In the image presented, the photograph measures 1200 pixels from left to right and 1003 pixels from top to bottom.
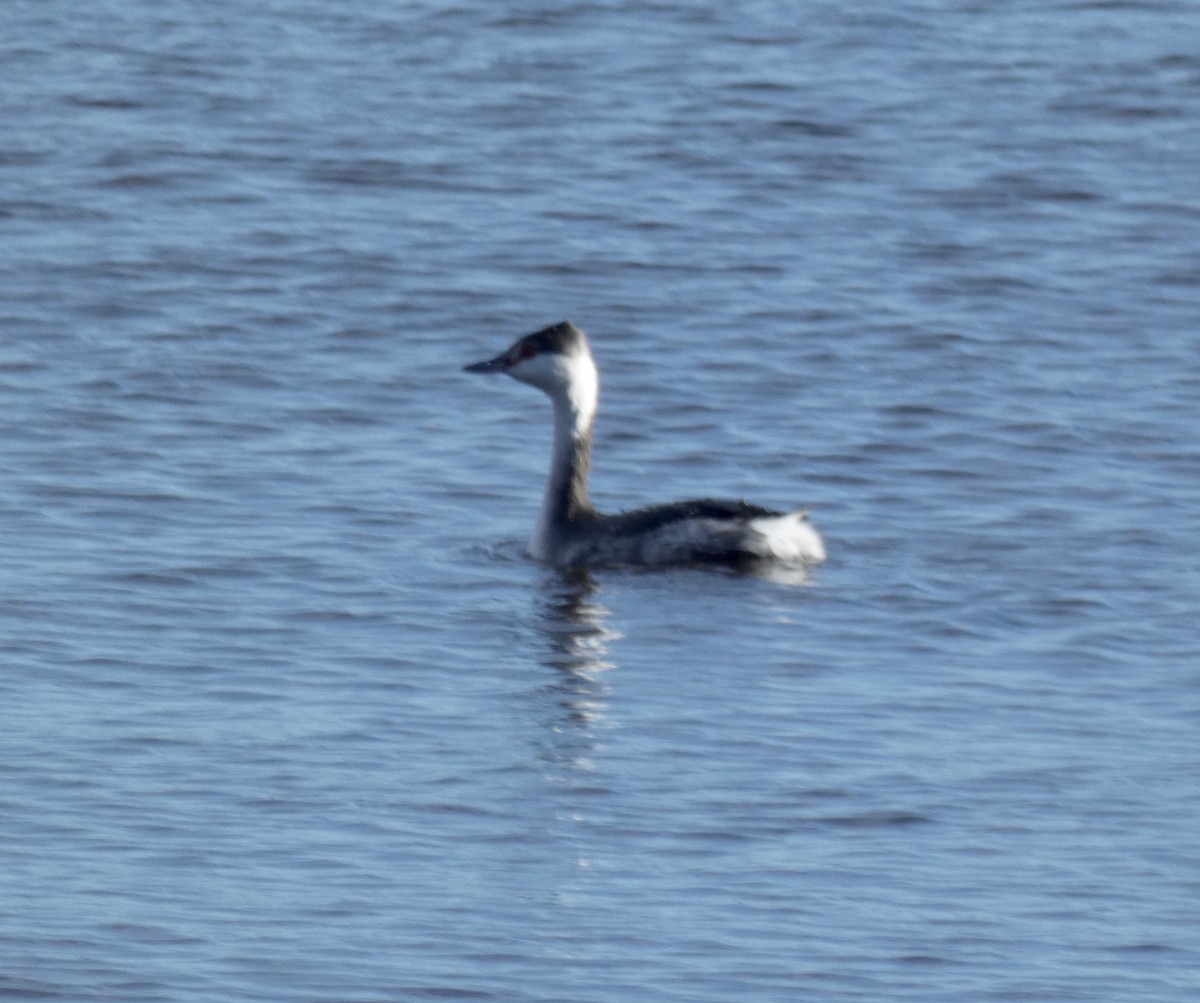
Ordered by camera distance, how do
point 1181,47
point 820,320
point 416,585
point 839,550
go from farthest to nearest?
point 1181,47 < point 820,320 < point 839,550 < point 416,585

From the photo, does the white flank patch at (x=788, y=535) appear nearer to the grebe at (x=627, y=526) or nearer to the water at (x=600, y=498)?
the grebe at (x=627, y=526)

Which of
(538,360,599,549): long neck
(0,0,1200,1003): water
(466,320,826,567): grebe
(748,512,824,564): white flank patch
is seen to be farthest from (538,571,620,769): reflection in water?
(748,512,824,564): white flank patch

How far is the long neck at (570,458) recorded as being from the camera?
1327cm

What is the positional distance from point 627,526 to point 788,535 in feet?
2.62

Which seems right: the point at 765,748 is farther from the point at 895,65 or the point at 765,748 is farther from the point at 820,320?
the point at 895,65

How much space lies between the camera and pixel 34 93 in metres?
23.7

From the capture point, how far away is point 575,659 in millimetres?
11164

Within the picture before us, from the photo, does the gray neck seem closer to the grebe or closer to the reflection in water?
the grebe

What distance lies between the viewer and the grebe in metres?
12.7

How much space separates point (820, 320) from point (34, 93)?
8.80 metres

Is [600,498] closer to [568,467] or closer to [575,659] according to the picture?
[568,467]

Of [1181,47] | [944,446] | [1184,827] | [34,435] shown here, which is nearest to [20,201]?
[34,435]

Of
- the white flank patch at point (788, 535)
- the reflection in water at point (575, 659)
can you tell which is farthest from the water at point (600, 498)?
the white flank patch at point (788, 535)

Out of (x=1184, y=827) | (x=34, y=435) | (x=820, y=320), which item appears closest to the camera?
(x=1184, y=827)
